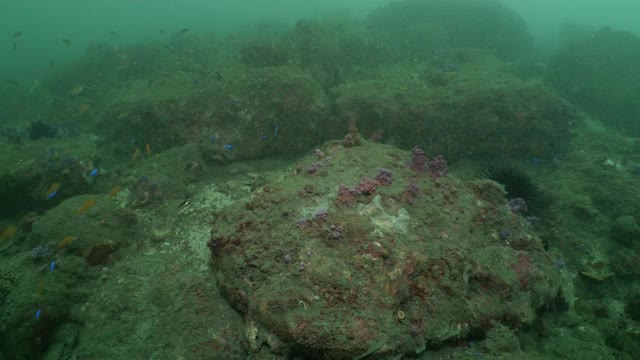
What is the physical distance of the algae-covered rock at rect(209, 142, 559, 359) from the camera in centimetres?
407

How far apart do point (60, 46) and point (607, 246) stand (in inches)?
2823

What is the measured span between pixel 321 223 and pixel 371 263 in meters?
0.86

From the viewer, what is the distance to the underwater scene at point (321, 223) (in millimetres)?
4434

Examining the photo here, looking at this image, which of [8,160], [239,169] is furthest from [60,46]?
[239,169]

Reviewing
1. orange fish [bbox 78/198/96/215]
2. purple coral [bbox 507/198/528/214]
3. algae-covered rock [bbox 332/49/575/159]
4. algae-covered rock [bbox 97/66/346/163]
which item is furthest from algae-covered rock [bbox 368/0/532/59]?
orange fish [bbox 78/198/96/215]

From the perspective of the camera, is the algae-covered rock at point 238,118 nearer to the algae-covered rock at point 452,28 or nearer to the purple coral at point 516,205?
the purple coral at point 516,205

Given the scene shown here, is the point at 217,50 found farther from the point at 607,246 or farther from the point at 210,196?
the point at 607,246

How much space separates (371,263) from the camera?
441cm

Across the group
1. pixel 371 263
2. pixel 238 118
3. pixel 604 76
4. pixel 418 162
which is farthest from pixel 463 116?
pixel 604 76

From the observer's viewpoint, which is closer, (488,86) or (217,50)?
(488,86)

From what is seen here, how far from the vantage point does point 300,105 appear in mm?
10719

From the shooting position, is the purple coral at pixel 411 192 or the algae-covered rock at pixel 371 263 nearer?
the algae-covered rock at pixel 371 263

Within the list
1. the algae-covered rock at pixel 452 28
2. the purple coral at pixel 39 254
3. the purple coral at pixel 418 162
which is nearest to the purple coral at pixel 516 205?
the purple coral at pixel 418 162

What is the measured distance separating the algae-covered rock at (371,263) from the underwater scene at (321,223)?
Result: 3cm
